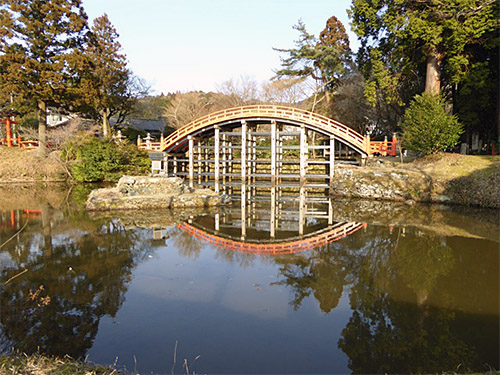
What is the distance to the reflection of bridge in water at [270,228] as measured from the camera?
10961 mm

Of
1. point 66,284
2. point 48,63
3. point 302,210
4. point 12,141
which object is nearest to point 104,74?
point 48,63

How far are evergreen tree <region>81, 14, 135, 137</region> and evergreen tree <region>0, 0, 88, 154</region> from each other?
132cm

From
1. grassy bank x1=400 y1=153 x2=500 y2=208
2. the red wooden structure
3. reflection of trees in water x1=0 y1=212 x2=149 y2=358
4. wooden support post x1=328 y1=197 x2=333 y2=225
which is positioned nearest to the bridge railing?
grassy bank x1=400 y1=153 x2=500 y2=208

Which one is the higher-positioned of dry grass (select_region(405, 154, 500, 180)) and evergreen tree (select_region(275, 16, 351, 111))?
evergreen tree (select_region(275, 16, 351, 111))

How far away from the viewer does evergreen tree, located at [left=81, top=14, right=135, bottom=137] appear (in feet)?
88.2

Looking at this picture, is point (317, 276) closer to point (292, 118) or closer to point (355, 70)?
point (292, 118)

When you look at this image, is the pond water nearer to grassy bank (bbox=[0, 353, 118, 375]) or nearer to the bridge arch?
grassy bank (bbox=[0, 353, 118, 375])

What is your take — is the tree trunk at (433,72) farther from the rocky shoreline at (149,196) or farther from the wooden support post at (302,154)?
the rocky shoreline at (149,196)

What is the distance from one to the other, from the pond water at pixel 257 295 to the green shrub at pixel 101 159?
13.3 m

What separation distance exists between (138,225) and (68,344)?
823 cm

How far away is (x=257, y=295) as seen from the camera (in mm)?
7164

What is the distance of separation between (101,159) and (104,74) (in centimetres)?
788

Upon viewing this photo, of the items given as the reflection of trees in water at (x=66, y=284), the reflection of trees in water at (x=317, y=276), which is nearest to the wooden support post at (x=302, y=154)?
the reflection of trees in water at (x=317, y=276)

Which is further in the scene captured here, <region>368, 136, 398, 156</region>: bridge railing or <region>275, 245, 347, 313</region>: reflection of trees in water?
<region>368, 136, 398, 156</region>: bridge railing
